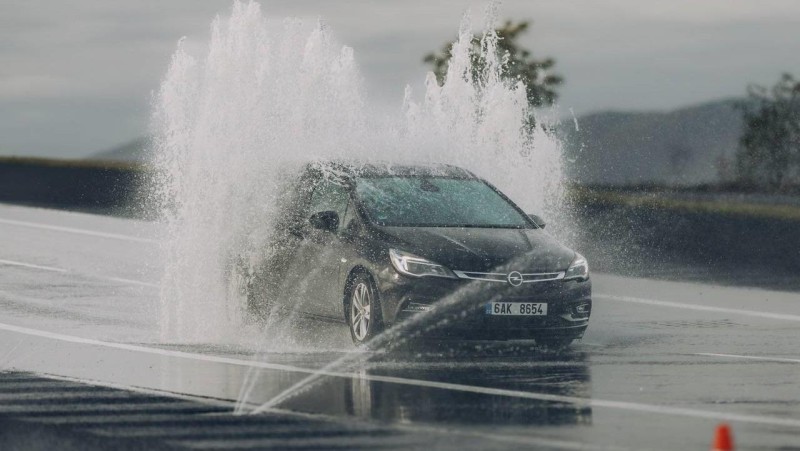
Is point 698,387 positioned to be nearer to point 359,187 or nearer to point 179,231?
point 359,187

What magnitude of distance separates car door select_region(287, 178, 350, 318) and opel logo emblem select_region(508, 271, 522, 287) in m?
1.60

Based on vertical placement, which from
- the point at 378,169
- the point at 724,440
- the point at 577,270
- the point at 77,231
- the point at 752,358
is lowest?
the point at 724,440

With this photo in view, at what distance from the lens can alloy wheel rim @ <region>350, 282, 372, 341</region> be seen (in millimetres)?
13828

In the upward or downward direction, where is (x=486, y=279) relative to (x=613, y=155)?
downward

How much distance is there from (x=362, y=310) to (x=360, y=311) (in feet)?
0.12

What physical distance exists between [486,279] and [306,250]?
6.68 feet

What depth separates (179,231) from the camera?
57.9 feet

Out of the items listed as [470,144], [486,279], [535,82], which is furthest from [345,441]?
[535,82]

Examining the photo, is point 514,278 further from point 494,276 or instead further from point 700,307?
point 700,307

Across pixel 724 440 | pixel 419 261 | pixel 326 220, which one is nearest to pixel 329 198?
pixel 326 220

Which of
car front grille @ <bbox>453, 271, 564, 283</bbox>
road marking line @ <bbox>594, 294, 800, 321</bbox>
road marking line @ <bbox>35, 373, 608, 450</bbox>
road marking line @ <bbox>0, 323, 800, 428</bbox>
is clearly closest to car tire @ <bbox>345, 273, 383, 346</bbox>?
car front grille @ <bbox>453, 271, 564, 283</bbox>

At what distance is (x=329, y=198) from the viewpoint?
1500cm

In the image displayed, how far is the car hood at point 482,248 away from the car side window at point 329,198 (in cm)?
84

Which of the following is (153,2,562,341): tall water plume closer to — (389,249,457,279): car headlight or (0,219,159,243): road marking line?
(389,249,457,279): car headlight
